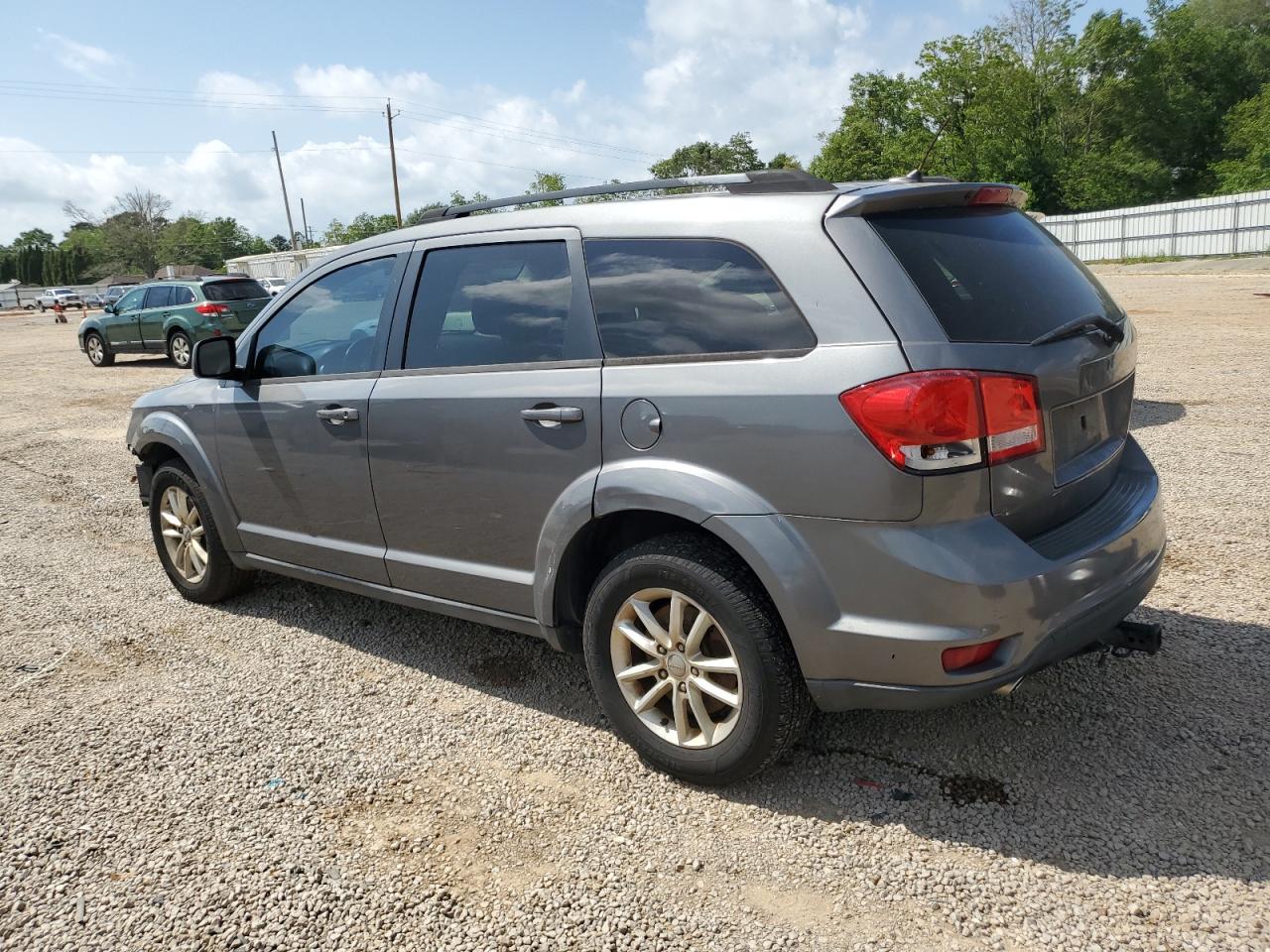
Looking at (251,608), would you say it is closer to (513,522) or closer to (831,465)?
(513,522)

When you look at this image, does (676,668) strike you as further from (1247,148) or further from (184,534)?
(1247,148)

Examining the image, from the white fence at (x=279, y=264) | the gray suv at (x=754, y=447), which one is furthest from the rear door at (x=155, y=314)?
the white fence at (x=279, y=264)

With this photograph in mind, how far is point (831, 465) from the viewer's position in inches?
101

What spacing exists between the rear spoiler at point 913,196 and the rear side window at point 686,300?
11.9 inches

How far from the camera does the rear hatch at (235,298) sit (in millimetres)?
17578

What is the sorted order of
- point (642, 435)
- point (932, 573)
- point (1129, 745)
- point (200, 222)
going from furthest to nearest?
point (200, 222)
point (1129, 745)
point (642, 435)
point (932, 573)

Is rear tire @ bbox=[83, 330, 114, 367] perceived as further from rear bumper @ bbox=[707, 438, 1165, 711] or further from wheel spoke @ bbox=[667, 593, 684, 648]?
rear bumper @ bbox=[707, 438, 1165, 711]

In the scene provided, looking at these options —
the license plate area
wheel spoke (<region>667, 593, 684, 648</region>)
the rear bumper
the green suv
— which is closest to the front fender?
wheel spoke (<region>667, 593, 684, 648</region>)

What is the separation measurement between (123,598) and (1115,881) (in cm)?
482

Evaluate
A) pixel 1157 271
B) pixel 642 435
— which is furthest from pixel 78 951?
pixel 1157 271

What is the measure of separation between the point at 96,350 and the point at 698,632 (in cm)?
2056

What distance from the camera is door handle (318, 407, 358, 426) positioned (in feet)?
12.5

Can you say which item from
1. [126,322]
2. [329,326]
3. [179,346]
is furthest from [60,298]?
[329,326]

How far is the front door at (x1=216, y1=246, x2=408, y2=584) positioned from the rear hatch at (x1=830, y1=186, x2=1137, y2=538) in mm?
2076
